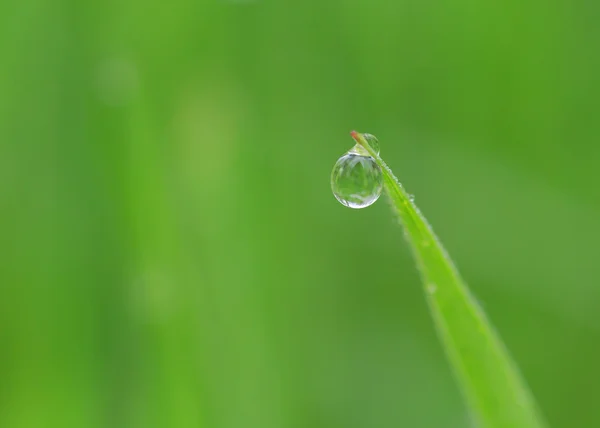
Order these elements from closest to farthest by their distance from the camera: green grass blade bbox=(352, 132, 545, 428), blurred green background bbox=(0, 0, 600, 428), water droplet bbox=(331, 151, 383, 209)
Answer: green grass blade bbox=(352, 132, 545, 428)
water droplet bbox=(331, 151, 383, 209)
blurred green background bbox=(0, 0, 600, 428)

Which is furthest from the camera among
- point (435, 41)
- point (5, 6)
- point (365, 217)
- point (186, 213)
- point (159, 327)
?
point (435, 41)

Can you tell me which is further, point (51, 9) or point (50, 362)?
point (51, 9)

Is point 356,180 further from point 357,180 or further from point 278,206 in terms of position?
point 278,206

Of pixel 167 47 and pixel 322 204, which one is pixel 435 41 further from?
pixel 167 47

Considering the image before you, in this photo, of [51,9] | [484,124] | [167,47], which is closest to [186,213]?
[167,47]

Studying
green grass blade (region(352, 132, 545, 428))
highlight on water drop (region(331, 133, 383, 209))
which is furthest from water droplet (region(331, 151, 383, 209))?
green grass blade (region(352, 132, 545, 428))

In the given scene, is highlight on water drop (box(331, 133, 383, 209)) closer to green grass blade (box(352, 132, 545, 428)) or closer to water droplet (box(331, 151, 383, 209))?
water droplet (box(331, 151, 383, 209))

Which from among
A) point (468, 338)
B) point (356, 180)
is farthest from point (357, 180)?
point (468, 338)
